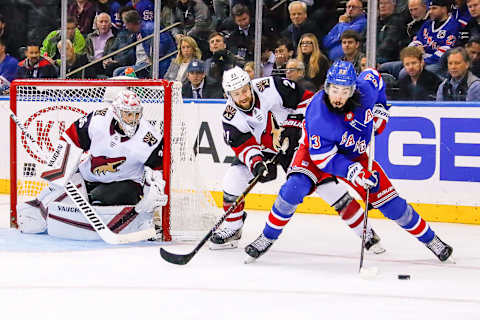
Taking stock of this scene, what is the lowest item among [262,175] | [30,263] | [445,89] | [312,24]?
[30,263]

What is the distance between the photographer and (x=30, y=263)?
12.3 feet

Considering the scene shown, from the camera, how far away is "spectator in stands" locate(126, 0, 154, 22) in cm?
677

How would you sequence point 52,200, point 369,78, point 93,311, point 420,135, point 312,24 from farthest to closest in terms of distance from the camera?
point 312,24 < point 420,135 < point 52,200 < point 369,78 < point 93,311

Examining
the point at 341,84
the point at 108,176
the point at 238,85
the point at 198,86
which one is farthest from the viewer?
the point at 198,86

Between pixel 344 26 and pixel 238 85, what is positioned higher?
pixel 344 26

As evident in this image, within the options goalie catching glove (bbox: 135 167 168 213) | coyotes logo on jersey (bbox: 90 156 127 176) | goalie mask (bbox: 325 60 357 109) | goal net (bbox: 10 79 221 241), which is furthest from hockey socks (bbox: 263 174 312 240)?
coyotes logo on jersey (bbox: 90 156 127 176)

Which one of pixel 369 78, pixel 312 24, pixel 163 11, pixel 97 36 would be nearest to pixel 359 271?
pixel 369 78

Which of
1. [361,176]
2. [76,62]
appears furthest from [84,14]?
[361,176]

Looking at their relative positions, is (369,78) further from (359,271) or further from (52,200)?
(52,200)

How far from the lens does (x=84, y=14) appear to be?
7.18m

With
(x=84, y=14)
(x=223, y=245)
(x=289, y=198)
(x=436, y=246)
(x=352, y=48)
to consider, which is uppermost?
(x=84, y=14)

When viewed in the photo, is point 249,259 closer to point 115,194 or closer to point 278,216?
point 278,216

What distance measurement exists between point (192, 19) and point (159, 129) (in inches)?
87.4

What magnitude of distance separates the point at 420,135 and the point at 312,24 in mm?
1259
